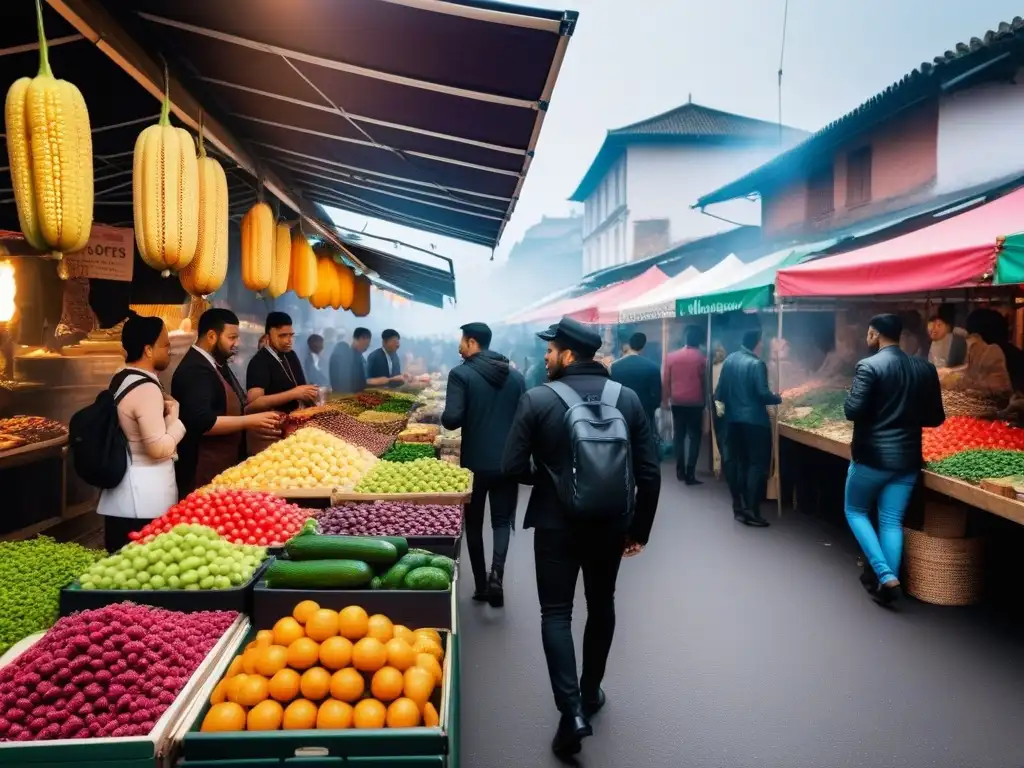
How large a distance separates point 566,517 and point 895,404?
11.1ft

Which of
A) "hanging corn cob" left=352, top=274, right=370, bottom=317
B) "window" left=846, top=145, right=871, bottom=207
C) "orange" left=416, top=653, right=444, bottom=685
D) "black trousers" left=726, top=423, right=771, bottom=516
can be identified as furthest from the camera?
"window" left=846, top=145, right=871, bottom=207

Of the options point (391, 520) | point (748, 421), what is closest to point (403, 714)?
point (391, 520)

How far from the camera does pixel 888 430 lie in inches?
218

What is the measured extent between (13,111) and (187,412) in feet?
9.87

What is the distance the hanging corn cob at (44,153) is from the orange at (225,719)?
165cm

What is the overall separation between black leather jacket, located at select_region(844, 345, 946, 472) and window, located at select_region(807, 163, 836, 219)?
1004 centimetres

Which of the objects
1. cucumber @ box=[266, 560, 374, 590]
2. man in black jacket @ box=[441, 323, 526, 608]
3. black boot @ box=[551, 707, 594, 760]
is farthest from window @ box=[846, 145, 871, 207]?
cucumber @ box=[266, 560, 374, 590]

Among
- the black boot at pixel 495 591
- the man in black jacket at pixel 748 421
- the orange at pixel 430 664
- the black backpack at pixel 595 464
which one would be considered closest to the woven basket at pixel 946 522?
the man in black jacket at pixel 748 421

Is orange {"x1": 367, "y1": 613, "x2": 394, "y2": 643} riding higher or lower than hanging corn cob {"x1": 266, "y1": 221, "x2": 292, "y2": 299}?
lower

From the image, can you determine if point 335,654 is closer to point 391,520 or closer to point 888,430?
point 391,520

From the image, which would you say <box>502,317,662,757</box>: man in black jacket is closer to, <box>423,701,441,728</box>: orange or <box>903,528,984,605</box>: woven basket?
<box>423,701,441,728</box>: orange

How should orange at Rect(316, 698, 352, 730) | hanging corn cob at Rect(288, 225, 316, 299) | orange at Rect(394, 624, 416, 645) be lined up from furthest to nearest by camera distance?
hanging corn cob at Rect(288, 225, 316, 299)
orange at Rect(394, 624, 416, 645)
orange at Rect(316, 698, 352, 730)

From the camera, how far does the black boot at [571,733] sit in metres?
3.51

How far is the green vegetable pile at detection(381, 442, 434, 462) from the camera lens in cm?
649
